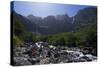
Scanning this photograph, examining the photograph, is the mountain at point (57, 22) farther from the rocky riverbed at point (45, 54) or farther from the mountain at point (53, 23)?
the rocky riverbed at point (45, 54)

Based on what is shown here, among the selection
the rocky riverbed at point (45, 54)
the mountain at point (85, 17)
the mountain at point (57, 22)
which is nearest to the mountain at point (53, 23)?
the mountain at point (57, 22)

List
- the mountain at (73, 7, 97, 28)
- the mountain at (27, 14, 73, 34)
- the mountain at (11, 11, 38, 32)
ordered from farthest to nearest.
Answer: the mountain at (73, 7, 97, 28)
the mountain at (27, 14, 73, 34)
the mountain at (11, 11, 38, 32)

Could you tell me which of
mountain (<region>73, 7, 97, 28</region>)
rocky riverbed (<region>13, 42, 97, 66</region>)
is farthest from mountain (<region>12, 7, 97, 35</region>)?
rocky riverbed (<region>13, 42, 97, 66</region>)

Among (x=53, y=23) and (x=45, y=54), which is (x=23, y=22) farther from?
(x=45, y=54)

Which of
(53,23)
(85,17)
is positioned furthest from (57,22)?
(85,17)

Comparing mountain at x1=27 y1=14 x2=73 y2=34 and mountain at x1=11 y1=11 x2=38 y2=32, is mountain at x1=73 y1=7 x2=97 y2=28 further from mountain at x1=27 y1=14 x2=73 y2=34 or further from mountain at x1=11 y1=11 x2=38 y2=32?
mountain at x1=11 y1=11 x2=38 y2=32
